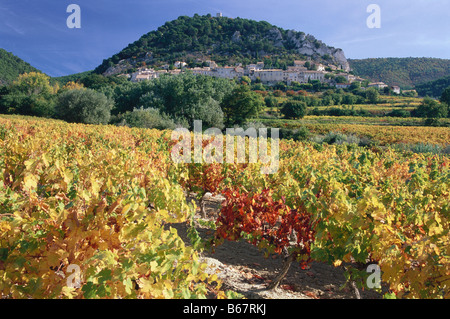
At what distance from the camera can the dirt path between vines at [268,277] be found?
12.2 feet

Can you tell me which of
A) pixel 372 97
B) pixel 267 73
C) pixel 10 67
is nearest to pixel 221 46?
pixel 267 73

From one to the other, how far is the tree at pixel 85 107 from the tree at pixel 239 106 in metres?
14.6

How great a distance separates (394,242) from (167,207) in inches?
80.1

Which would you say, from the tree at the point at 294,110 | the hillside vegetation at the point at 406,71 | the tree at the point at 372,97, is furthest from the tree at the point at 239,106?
the hillside vegetation at the point at 406,71

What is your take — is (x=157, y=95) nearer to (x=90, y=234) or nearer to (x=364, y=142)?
(x=364, y=142)

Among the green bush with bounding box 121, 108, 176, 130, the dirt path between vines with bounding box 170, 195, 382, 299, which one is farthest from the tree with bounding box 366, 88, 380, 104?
the dirt path between vines with bounding box 170, 195, 382, 299

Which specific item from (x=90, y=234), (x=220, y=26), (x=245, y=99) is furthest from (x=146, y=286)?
(x=220, y=26)

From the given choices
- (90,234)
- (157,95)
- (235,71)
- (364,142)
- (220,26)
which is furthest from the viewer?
(220,26)

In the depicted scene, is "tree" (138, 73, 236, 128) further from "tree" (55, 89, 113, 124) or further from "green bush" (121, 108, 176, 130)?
"tree" (55, 89, 113, 124)

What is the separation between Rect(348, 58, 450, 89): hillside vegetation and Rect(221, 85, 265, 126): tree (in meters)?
88.7

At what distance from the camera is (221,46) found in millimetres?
134500

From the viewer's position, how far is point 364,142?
82.2 feet

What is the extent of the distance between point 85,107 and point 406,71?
12277 cm

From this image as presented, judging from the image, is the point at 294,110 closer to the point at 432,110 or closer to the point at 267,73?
the point at 432,110
